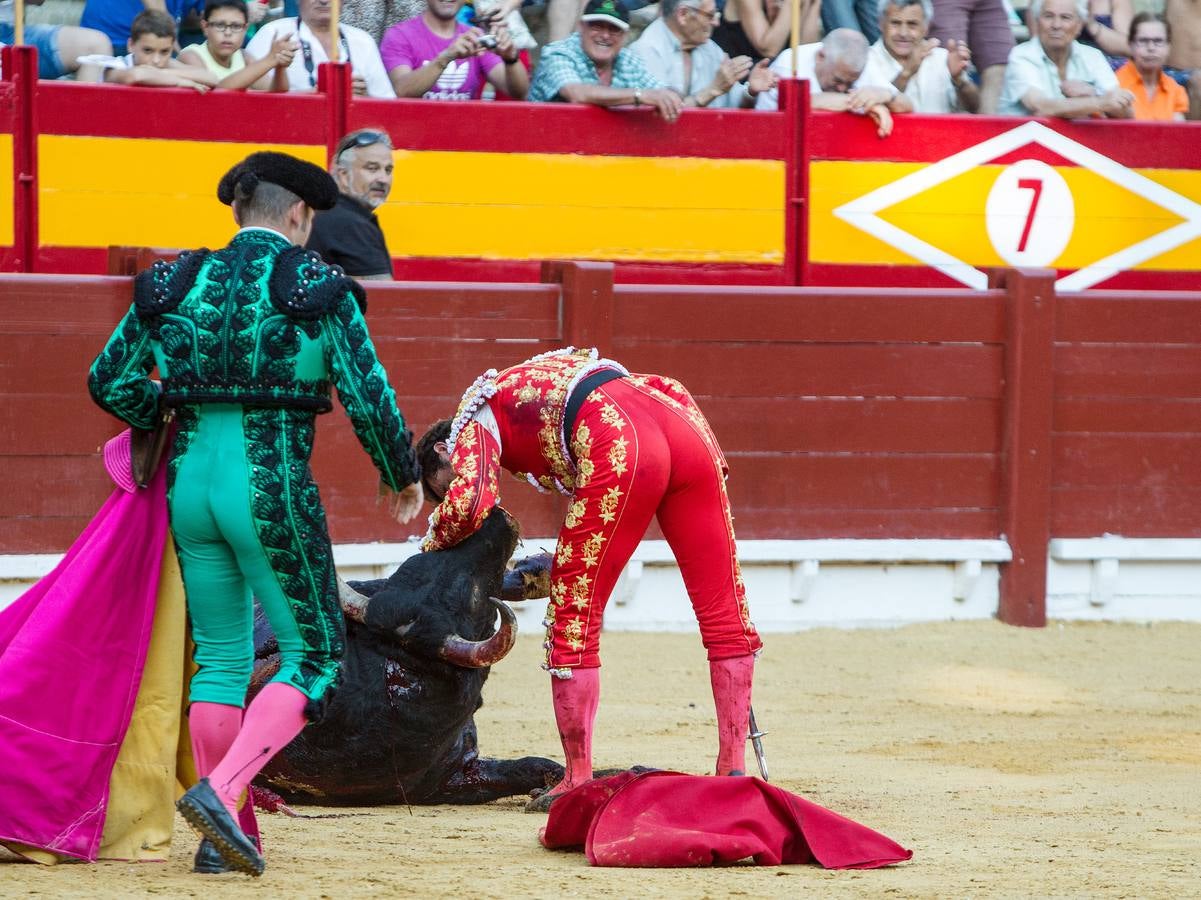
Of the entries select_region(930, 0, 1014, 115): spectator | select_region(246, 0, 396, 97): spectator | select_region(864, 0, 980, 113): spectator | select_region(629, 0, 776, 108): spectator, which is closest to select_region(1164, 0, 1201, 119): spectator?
select_region(930, 0, 1014, 115): spectator

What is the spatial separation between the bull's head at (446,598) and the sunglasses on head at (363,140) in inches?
93.6

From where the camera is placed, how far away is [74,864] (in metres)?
3.64

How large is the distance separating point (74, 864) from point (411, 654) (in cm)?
100

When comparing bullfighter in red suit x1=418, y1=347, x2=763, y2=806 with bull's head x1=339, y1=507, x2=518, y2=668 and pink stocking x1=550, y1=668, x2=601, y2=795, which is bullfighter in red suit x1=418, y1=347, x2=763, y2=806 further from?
bull's head x1=339, y1=507, x2=518, y2=668

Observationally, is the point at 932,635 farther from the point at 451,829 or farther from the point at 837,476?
the point at 451,829

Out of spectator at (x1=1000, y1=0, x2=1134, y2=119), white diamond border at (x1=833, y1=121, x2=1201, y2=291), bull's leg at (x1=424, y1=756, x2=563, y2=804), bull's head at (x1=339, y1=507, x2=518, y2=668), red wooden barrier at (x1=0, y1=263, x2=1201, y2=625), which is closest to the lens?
bull's head at (x1=339, y1=507, x2=518, y2=668)

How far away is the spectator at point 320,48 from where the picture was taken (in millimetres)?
7344

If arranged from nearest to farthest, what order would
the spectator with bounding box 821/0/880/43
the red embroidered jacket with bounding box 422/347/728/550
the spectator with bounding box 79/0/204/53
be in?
1. the red embroidered jacket with bounding box 422/347/728/550
2. the spectator with bounding box 79/0/204/53
3. the spectator with bounding box 821/0/880/43

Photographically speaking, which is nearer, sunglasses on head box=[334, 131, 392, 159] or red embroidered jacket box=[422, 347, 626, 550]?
red embroidered jacket box=[422, 347, 626, 550]

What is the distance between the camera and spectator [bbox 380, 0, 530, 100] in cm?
737

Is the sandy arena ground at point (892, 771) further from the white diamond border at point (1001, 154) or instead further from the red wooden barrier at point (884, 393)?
the white diamond border at point (1001, 154)

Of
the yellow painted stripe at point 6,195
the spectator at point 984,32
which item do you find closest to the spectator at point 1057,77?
the spectator at point 984,32

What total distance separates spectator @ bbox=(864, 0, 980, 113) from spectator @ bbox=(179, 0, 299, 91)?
2421mm

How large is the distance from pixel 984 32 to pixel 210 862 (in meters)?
5.90
